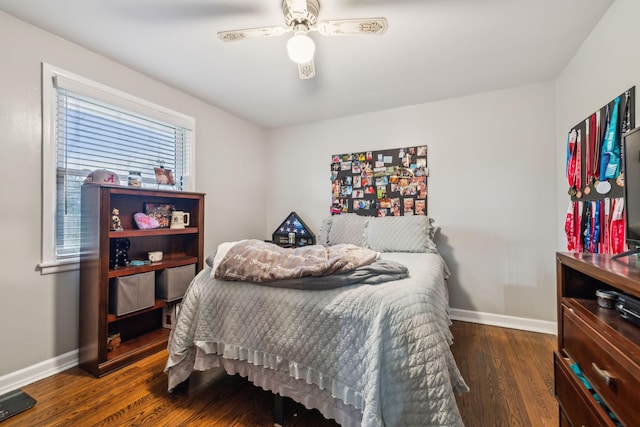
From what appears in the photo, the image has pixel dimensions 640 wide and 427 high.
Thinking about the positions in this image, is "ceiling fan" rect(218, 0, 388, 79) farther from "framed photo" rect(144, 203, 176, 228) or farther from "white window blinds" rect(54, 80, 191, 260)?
"framed photo" rect(144, 203, 176, 228)

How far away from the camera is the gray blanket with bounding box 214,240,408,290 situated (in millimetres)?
1303

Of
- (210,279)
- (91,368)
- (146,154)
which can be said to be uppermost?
(146,154)

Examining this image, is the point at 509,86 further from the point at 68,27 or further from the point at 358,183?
the point at 68,27

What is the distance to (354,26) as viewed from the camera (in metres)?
1.42

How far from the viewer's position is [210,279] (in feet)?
5.19

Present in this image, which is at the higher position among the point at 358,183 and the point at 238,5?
the point at 238,5

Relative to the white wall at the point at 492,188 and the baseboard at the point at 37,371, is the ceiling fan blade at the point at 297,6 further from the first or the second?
the baseboard at the point at 37,371

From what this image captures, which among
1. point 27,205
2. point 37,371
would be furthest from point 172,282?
point 27,205

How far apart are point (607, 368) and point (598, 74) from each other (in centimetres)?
189

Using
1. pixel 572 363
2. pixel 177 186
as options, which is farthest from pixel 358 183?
pixel 572 363

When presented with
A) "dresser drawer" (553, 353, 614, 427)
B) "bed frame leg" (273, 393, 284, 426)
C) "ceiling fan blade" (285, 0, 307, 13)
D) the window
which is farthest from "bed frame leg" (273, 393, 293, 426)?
"ceiling fan blade" (285, 0, 307, 13)

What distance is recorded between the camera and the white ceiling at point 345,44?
159 centimetres

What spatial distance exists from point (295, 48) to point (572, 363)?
1871mm

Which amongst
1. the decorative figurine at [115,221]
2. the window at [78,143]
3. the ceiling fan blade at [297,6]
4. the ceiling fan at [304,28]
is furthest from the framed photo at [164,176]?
the ceiling fan blade at [297,6]
